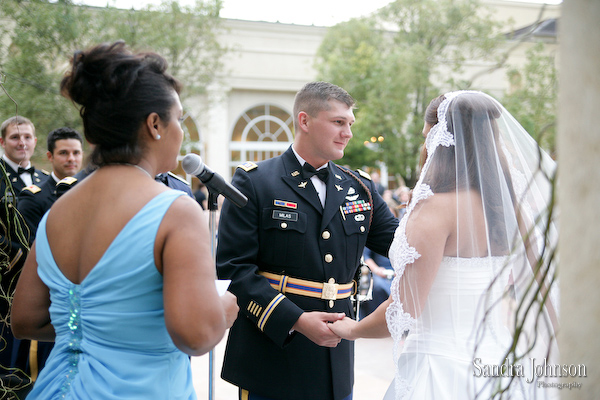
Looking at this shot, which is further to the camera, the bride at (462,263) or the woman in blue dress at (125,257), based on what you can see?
the bride at (462,263)

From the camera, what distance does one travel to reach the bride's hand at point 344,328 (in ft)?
6.81

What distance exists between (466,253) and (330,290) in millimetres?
694

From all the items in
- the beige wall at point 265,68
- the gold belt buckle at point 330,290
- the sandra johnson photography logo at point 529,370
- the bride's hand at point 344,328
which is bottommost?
the sandra johnson photography logo at point 529,370

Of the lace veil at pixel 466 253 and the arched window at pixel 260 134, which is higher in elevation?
the arched window at pixel 260 134

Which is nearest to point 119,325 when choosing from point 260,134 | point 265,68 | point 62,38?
point 62,38

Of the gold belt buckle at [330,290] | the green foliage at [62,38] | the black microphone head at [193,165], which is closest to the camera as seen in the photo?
the black microphone head at [193,165]

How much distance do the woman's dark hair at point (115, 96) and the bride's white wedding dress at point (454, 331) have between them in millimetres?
1142

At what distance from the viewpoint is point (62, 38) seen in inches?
325

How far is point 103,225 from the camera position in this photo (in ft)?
A: 4.14

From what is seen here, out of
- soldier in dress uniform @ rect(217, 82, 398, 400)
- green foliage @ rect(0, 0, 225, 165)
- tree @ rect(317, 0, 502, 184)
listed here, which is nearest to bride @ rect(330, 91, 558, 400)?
soldier in dress uniform @ rect(217, 82, 398, 400)

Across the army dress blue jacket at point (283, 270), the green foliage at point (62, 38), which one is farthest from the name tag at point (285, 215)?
the green foliage at point (62, 38)

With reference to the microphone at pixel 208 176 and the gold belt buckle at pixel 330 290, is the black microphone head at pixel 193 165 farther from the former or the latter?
the gold belt buckle at pixel 330 290

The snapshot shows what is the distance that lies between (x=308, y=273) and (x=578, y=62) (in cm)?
170

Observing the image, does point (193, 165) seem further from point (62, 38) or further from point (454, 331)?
point (62, 38)
